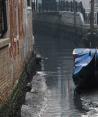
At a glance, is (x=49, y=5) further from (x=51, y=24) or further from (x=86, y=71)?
(x=86, y=71)

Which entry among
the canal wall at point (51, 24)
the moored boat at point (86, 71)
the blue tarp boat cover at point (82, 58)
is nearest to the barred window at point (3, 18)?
the moored boat at point (86, 71)

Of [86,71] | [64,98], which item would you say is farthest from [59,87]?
[64,98]

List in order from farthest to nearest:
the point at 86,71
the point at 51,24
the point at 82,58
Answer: the point at 51,24
the point at 82,58
the point at 86,71

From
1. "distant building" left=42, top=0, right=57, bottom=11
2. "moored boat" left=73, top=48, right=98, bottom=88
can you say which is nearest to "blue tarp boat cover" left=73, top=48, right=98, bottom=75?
"moored boat" left=73, top=48, right=98, bottom=88

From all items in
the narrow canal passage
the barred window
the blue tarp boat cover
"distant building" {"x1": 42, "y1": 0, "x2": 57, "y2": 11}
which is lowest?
"distant building" {"x1": 42, "y1": 0, "x2": 57, "y2": 11}

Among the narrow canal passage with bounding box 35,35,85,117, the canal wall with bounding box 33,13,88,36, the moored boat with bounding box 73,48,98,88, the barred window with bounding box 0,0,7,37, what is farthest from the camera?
the canal wall with bounding box 33,13,88,36

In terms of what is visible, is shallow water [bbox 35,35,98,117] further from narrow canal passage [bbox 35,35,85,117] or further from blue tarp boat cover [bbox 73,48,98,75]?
blue tarp boat cover [bbox 73,48,98,75]

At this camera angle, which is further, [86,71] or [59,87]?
[59,87]

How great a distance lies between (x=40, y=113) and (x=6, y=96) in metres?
2.84

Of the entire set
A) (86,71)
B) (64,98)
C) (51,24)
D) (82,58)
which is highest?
(82,58)

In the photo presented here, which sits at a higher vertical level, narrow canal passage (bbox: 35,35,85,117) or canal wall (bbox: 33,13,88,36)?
narrow canal passage (bbox: 35,35,85,117)

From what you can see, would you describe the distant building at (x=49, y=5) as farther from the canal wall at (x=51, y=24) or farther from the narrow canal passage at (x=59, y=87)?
the narrow canal passage at (x=59, y=87)

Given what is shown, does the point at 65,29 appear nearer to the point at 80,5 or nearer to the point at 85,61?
the point at 80,5

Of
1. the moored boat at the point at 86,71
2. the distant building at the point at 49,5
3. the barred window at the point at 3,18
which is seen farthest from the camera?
the distant building at the point at 49,5
